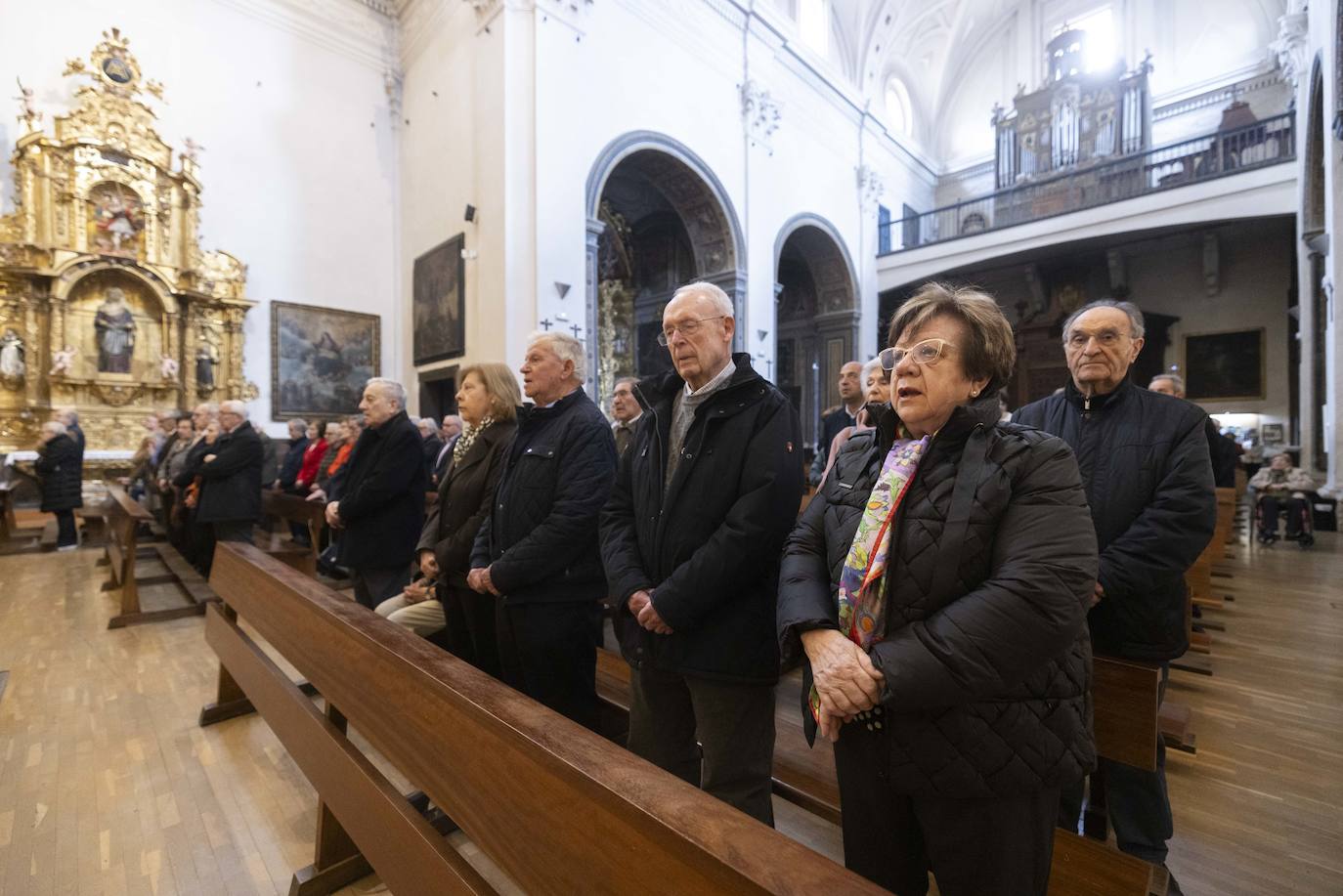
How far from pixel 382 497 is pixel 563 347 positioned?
1.40m

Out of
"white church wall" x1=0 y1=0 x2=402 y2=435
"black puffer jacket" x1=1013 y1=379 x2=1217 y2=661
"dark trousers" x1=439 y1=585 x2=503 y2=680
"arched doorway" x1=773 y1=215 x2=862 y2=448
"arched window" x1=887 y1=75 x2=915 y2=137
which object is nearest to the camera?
"black puffer jacket" x1=1013 y1=379 x2=1217 y2=661

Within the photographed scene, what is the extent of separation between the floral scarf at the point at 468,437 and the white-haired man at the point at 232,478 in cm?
287

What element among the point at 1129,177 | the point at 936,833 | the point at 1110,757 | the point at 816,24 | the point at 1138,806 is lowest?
the point at 1138,806

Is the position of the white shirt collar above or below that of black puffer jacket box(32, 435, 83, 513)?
above

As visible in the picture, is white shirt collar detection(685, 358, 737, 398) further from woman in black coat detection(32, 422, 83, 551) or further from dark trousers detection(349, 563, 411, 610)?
woman in black coat detection(32, 422, 83, 551)

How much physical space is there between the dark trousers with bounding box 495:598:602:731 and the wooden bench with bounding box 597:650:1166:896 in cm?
69

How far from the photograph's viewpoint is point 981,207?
17.5 metres

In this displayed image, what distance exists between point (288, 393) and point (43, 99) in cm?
460

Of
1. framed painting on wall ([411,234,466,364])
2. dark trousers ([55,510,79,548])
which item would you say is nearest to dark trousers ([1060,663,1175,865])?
framed painting on wall ([411,234,466,364])

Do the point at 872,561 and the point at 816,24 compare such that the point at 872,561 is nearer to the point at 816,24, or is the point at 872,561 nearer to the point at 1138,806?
the point at 1138,806

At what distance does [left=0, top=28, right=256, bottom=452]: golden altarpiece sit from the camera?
8.27m

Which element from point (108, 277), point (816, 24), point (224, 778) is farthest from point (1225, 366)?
point (108, 277)

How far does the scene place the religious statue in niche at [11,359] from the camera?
26.8 ft

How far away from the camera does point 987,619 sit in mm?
1022
